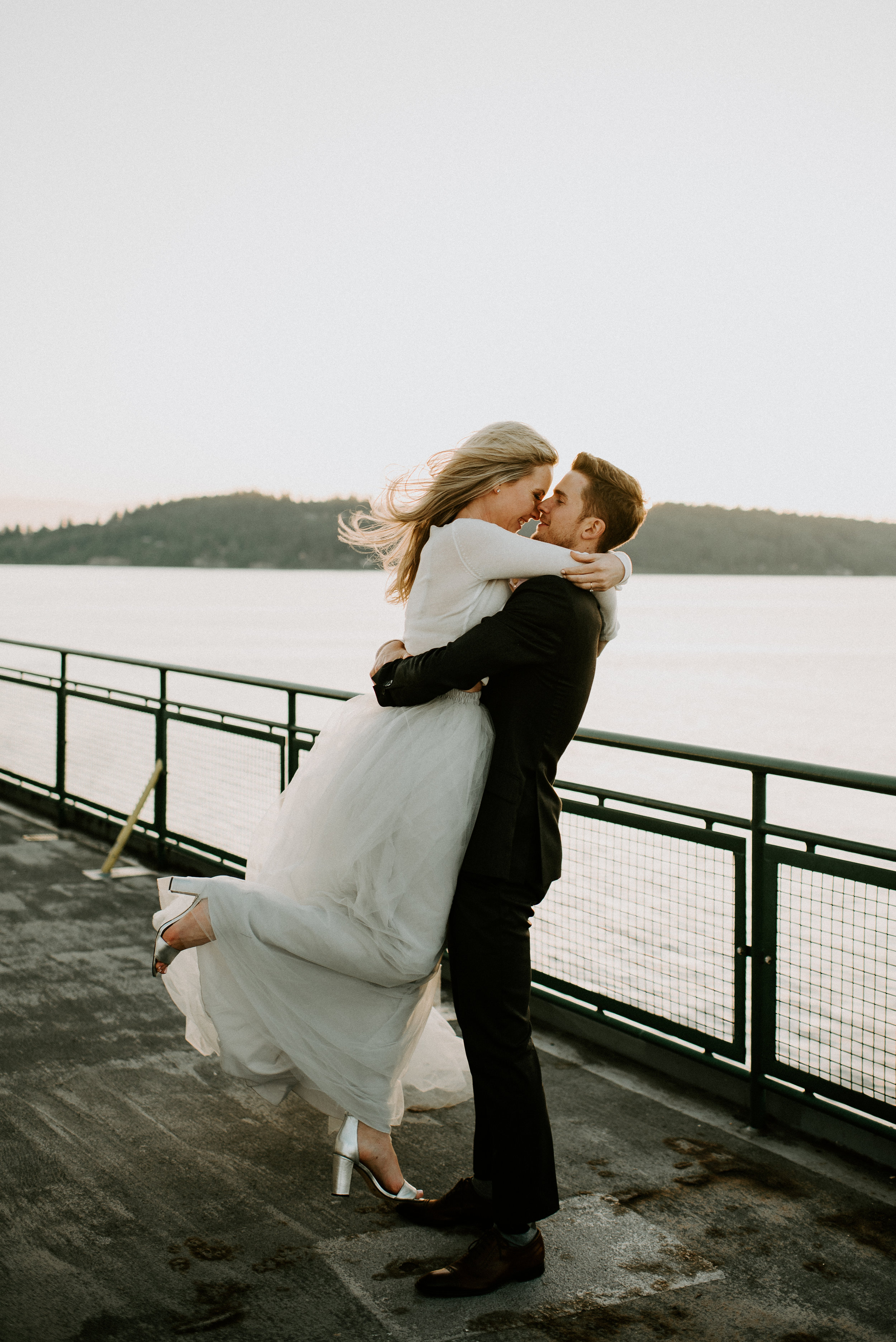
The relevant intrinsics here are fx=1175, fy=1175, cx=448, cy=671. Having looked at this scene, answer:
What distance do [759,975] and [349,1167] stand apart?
4.66ft

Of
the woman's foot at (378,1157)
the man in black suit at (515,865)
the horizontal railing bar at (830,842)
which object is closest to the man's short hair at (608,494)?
the man in black suit at (515,865)

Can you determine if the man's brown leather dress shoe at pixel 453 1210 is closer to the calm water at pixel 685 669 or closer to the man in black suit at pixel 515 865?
the man in black suit at pixel 515 865

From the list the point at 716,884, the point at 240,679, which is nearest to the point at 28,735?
the point at 240,679

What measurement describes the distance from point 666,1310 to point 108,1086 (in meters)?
1.93

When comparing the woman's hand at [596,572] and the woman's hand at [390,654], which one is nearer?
the woman's hand at [596,572]

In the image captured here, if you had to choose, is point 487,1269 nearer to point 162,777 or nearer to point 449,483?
point 449,483

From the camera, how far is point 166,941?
9.28 feet

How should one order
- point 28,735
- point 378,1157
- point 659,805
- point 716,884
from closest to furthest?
point 378,1157 < point 659,805 < point 716,884 < point 28,735

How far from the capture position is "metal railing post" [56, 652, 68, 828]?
8023 millimetres

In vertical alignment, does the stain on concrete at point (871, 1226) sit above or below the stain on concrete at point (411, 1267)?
above

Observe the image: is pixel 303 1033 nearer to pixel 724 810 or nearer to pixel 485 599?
pixel 485 599

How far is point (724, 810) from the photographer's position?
21281mm

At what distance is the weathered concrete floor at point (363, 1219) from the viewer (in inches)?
99.0

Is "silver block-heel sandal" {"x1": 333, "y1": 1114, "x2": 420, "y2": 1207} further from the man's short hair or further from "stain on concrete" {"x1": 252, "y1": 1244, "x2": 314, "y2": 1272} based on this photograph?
the man's short hair
